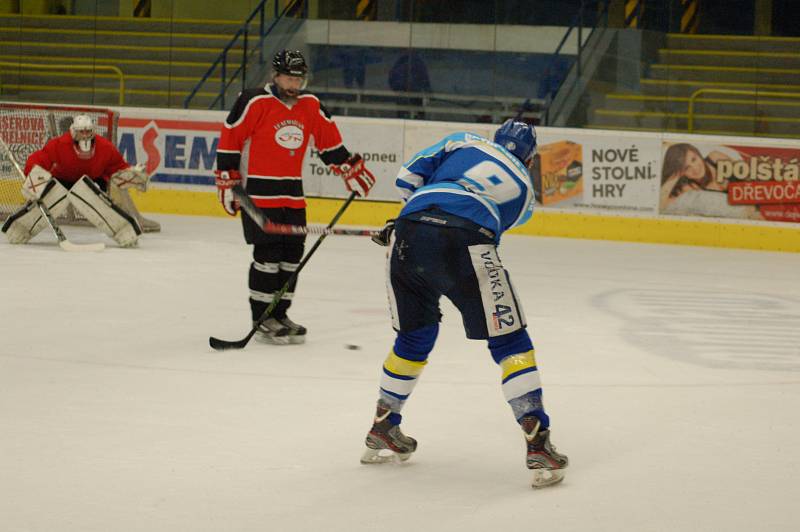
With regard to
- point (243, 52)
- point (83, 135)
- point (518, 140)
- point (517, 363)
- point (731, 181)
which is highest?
point (243, 52)

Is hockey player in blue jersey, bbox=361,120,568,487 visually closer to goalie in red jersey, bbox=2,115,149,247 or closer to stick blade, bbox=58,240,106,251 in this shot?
stick blade, bbox=58,240,106,251

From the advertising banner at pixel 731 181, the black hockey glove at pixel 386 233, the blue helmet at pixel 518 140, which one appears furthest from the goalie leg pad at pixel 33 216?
the blue helmet at pixel 518 140

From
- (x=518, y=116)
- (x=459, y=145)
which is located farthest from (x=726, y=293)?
(x=459, y=145)

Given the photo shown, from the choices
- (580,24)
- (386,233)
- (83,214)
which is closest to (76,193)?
(83,214)

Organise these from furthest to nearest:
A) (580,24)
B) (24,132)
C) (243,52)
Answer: (243,52) → (580,24) → (24,132)

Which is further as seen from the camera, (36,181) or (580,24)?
(580,24)

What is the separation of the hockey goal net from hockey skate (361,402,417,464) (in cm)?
665

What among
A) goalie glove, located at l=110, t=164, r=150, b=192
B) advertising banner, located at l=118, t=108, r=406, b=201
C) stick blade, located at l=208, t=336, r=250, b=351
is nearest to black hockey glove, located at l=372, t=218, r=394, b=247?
stick blade, located at l=208, t=336, r=250, b=351

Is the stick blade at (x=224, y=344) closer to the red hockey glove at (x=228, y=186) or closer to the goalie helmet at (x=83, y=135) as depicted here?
the red hockey glove at (x=228, y=186)

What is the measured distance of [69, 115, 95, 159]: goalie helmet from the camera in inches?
332

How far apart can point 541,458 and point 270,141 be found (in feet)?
8.39

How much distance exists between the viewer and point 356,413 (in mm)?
4070

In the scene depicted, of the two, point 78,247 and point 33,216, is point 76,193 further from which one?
point 78,247

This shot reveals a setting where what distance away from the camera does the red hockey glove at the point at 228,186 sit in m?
5.24
